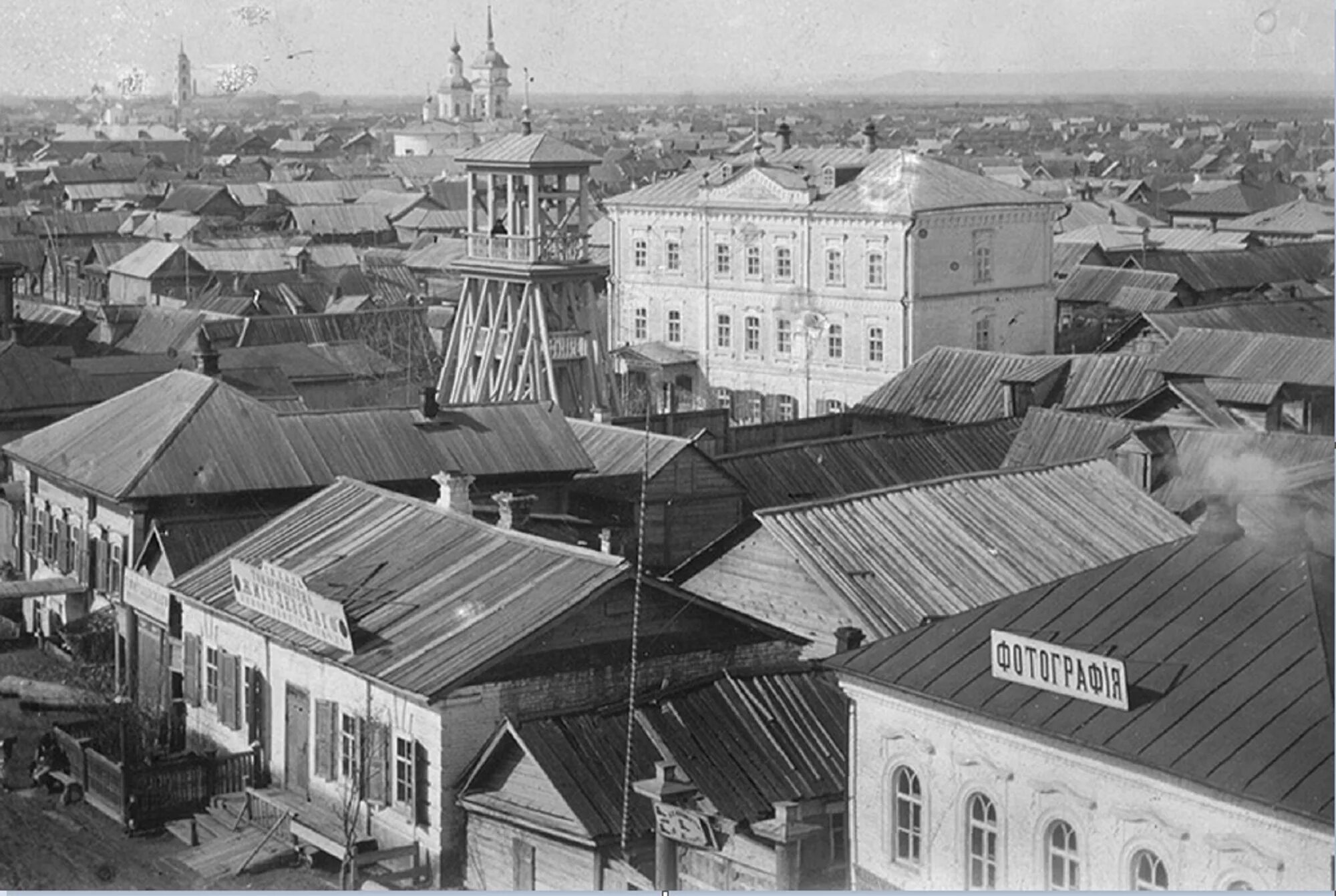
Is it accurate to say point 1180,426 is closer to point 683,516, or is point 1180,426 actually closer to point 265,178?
point 683,516

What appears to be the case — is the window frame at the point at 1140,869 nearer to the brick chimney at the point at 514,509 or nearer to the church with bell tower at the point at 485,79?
the brick chimney at the point at 514,509

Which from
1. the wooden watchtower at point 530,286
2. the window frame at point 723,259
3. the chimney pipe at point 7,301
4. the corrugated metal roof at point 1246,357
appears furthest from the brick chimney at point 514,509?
the chimney pipe at point 7,301

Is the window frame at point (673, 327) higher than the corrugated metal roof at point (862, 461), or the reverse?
the corrugated metal roof at point (862, 461)

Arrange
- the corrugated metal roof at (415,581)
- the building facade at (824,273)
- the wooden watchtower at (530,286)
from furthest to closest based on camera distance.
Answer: the building facade at (824,273), the wooden watchtower at (530,286), the corrugated metal roof at (415,581)

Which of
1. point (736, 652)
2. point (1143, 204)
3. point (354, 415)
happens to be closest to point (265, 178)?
point (1143, 204)

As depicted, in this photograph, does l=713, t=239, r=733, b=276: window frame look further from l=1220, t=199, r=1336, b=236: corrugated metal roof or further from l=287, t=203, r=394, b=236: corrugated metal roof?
l=287, t=203, r=394, b=236: corrugated metal roof

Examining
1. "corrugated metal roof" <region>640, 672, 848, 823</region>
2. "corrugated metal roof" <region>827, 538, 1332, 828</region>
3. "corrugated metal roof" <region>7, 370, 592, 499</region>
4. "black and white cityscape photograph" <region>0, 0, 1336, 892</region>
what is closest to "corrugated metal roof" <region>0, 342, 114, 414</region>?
"black and white cityscape photograph" <region>0, 0, 1336, 892</region>

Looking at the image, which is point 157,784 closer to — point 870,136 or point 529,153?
point 529,153
